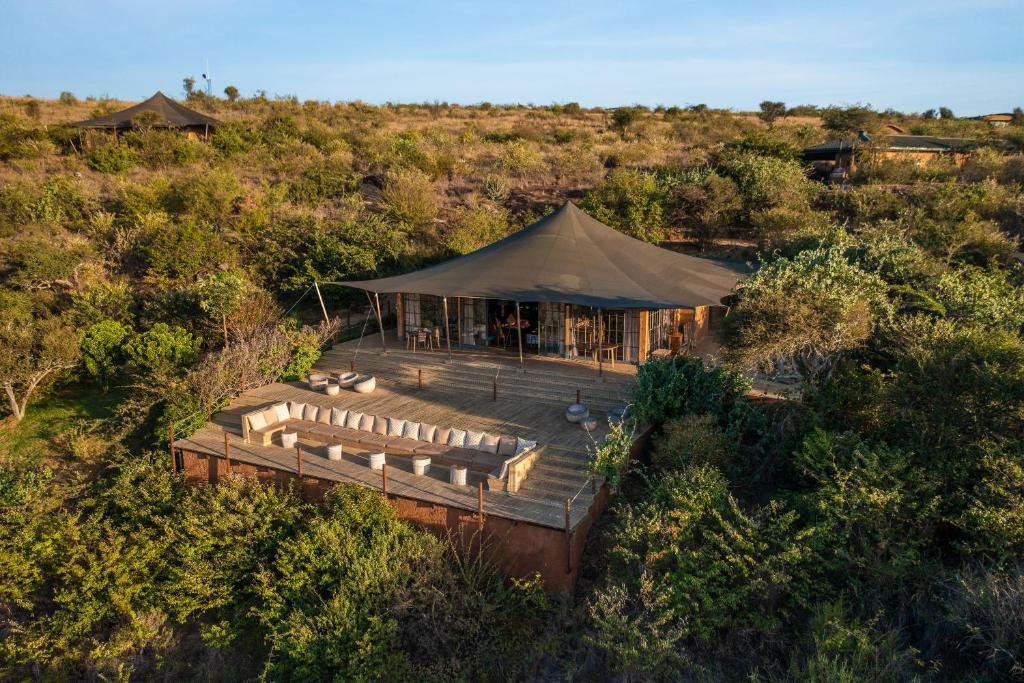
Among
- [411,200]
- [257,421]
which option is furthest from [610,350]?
[411,200]

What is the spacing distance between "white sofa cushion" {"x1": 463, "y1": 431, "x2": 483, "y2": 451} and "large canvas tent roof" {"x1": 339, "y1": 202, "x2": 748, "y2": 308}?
340 centimetres

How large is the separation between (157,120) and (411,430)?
1035 inches

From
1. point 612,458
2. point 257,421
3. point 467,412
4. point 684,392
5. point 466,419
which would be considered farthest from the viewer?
point 467,412

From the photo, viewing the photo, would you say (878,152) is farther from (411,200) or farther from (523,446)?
(523,446)

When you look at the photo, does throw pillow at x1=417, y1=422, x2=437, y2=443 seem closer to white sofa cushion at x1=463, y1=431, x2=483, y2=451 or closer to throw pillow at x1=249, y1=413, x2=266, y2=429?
white sofa cushion at x1=463, y1=431, x2=483, y2=451

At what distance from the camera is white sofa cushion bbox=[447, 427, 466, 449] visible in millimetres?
9375

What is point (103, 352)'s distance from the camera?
1368cm

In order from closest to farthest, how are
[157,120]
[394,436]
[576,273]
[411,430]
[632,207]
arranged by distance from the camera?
[411,430] < [394,436] < [576,273] < [632,207] < [157,120]

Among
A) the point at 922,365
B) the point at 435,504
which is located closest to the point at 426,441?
the point at 435,504

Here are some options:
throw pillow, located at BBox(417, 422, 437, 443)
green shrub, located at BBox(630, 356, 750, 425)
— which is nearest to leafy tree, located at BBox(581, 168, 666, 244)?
green shrub, located at BBox(630, 356, 750, 425)

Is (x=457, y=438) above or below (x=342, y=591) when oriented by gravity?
above

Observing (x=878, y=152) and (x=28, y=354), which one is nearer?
(x=28, y=354)

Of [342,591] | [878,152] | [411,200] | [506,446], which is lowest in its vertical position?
[342,591]

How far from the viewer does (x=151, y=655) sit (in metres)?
7.85
